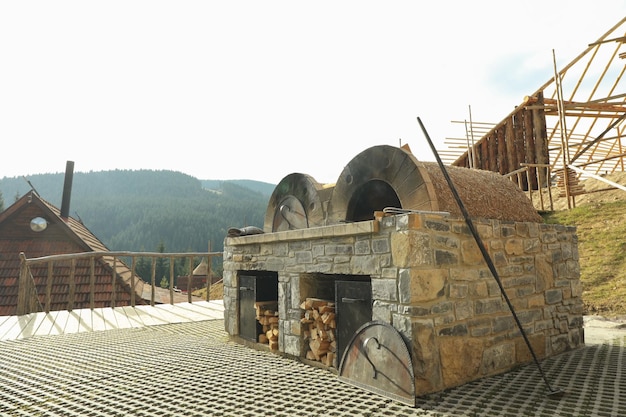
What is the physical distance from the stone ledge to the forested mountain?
60.1m

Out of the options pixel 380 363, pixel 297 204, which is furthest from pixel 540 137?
pixel 380 363

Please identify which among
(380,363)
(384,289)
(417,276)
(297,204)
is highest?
(297,204)

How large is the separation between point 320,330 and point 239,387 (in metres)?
1.15

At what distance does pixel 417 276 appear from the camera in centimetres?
363

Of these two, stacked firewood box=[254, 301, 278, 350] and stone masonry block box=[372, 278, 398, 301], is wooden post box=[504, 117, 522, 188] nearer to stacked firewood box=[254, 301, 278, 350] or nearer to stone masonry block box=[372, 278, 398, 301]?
stacked firewood box=[254, 301, 278, 350]

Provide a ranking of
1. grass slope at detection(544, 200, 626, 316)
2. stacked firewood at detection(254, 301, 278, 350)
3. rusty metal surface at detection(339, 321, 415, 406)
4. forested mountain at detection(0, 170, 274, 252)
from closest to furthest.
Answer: rusty metal surface at detection(339, 321, 415, 406)
stacked firewood at detection(254, 301, 278, 350)
grass slope at detection(544, 200, 626, 316)
forested mountain at detection(0, 170, 274, 252)

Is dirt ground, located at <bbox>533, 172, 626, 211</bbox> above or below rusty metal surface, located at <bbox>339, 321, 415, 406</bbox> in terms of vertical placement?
above

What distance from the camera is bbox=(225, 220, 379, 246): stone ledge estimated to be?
4031 mm

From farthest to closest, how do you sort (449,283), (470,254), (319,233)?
(319,233) → (470,254) → (449,283)

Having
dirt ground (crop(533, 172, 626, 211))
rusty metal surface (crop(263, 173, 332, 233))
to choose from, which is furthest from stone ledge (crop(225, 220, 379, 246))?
dirt ground (crop(533, 172, 626, 211))

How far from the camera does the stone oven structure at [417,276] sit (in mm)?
3709

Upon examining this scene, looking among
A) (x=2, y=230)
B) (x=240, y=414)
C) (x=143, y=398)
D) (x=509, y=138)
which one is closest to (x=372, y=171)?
(x=240, y=414)

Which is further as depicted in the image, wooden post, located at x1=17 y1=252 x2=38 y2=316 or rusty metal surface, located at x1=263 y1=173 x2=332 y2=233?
wooden post, located at x1=17 y1=252 x2=38 y2=316

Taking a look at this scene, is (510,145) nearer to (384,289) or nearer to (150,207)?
(384,289)
